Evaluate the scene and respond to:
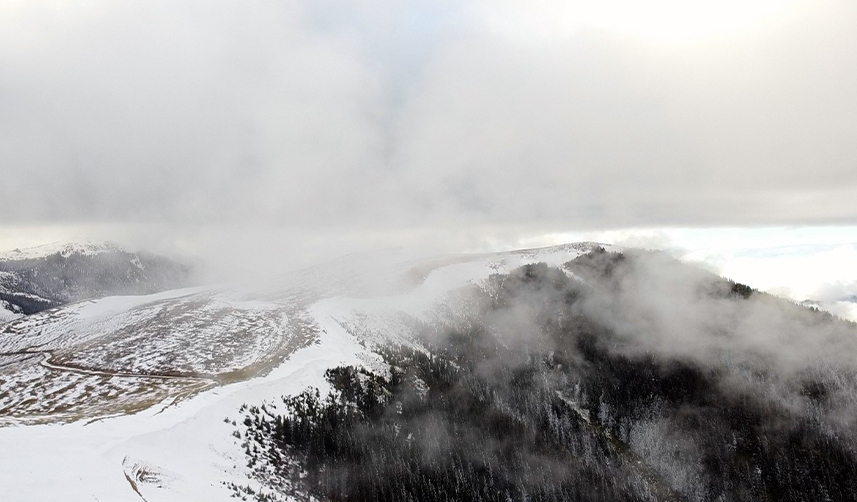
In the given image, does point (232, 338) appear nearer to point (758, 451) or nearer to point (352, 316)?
point (352, 316)

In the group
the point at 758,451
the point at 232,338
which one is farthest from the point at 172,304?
the point at 758,451

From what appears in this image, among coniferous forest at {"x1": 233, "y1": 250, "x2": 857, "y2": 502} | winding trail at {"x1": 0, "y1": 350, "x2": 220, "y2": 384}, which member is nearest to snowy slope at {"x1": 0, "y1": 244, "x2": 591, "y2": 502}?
winding trail at {"x1": 0, "y1": 350, "x2": 220, "y2": 384}

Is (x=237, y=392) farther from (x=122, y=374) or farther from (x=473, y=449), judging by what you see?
(x=473, y=449)

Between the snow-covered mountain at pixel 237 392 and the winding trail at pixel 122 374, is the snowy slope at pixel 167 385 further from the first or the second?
the winding trail at pixel 122 374

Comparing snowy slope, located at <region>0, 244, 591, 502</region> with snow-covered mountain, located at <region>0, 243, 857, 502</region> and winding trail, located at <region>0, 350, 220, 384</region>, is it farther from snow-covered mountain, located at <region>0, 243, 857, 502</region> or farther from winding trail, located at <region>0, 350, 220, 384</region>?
winding trail, located at <region>0, 350, 220, 384</region>

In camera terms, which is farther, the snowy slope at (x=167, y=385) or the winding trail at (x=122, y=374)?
the winding trail at (x=122, y=374)

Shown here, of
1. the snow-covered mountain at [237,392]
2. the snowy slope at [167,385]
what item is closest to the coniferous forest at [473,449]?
the snow-covered mountain at [237,392]

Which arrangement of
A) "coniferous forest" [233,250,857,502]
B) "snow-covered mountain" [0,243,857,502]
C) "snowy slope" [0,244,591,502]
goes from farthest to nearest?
1. "coniferous forest" [233,250,857,502]
2. "snow-covered mountain" [0,243,857,502]
3. "snowy slope" [0,244,591,502]

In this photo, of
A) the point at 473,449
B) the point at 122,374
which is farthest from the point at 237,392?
the point at 473,449
